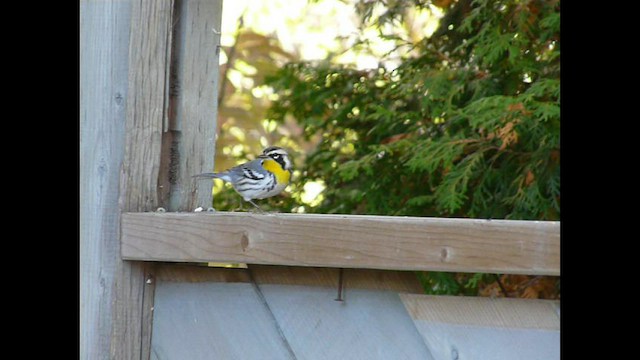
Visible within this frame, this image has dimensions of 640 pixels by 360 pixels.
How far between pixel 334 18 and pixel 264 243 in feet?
22.1

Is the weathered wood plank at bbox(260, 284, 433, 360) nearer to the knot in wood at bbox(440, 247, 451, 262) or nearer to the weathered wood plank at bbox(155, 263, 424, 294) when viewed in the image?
the weathered wood plank at bbox(155, 263, 424, 294)

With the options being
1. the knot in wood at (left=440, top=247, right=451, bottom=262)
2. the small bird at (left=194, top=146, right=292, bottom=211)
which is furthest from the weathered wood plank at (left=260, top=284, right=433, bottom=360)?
the small bird at (left=194, top=146, right=292, bottom=211)

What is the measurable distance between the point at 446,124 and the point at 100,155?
2344 millimetres

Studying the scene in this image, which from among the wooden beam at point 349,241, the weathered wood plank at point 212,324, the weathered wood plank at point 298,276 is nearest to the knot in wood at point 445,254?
the wooden beam at point 349,241

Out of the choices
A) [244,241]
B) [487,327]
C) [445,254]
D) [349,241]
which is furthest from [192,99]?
[487,327]

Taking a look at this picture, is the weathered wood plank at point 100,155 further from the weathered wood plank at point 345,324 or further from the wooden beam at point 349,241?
the weathered wood plank at point 345,324

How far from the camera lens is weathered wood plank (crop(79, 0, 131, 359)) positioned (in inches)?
76.7

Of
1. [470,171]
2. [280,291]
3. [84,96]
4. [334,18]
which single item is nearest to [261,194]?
[470,171]

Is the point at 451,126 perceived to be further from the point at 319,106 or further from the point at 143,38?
the point at 143,38

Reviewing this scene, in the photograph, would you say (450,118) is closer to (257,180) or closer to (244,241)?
(257,180)

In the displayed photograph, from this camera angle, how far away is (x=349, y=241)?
5.32 feet

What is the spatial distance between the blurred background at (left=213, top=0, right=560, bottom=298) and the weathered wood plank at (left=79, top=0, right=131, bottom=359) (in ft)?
5.89

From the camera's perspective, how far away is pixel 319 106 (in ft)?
14.9

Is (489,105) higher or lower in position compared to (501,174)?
higher
